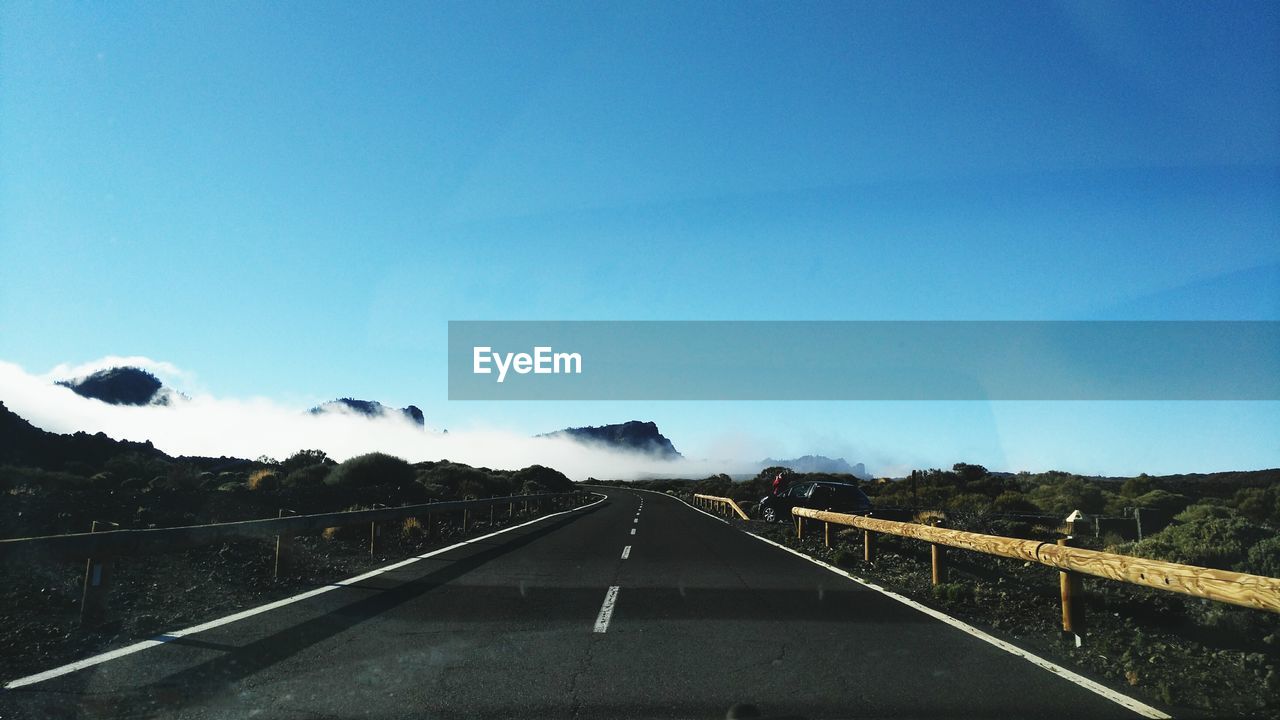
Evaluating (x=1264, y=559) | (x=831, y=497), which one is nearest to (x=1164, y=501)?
(x=831, y=497)

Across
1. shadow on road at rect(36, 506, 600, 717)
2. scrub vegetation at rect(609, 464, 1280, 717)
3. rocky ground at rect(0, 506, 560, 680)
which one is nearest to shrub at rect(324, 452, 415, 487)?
rocky ground at rect(0, 506, 560, 680)

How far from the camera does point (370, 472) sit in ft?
112

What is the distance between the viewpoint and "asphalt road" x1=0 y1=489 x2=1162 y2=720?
4840mm

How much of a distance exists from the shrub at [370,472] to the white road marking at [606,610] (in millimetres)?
25184

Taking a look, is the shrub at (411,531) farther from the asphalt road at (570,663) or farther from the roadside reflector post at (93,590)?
the roadside reflector post at (93,590)

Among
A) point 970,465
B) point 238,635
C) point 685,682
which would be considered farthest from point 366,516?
point 970,465

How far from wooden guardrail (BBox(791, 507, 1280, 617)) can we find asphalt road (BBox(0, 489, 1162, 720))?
1129 millimetres

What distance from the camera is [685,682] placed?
5.44m

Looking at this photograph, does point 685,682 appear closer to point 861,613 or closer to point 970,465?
point 861,613

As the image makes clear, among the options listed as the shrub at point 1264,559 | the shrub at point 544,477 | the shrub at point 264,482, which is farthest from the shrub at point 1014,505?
the shrub at point 544,477

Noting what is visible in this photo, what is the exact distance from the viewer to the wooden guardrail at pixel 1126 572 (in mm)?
4859

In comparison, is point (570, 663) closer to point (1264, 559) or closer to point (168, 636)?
point (168, 636)

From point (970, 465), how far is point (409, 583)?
189ft

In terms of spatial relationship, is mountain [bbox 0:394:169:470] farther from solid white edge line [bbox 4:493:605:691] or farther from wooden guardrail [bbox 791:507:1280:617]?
wooden guardrail [bbox 791:507:1280:617]
